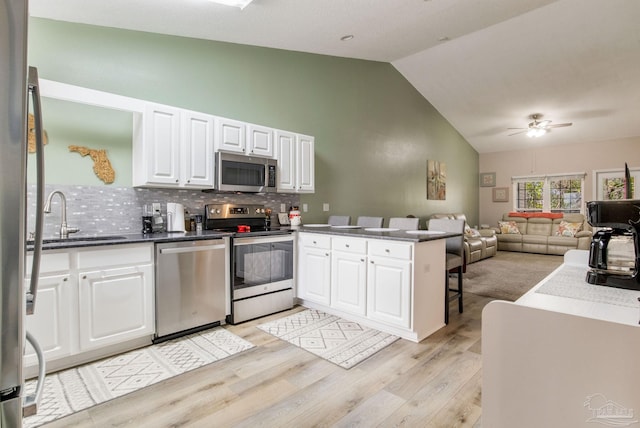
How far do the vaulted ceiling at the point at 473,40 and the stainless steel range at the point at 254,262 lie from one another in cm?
189

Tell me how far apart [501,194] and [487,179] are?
569mm

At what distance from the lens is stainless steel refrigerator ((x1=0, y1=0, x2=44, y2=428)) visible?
69cm

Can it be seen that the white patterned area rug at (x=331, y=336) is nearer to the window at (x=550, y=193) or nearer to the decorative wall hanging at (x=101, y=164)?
the decorative wall hanging at (x=101, y=164)

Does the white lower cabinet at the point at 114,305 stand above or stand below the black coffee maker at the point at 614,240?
below

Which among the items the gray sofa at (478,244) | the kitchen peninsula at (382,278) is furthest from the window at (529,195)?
the kitchen peninsula at (382,278)

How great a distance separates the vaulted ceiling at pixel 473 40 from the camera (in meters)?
3.00

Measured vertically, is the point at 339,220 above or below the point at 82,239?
above

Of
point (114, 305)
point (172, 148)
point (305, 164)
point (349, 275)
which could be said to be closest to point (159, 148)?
point (172, 148)

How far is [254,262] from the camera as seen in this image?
3.28m

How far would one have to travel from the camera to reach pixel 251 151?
357cm

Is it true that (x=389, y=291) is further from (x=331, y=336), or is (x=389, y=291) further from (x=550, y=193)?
(x=550, y=193)

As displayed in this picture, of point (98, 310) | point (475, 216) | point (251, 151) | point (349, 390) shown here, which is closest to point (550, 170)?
point (475, 216)

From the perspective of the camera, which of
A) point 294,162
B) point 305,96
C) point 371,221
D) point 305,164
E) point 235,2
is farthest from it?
point 305,96

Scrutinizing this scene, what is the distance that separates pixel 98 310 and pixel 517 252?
8.52 metres
